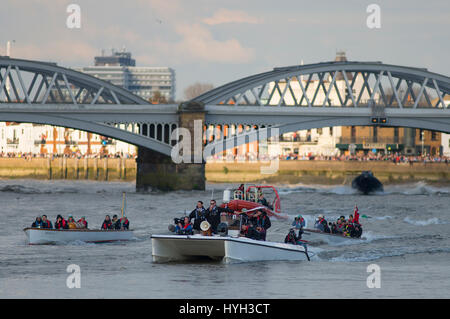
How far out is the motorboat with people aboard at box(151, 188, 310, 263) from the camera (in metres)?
39.1

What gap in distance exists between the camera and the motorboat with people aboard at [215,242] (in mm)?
39062

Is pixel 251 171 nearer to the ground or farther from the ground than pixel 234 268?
farther from the ground

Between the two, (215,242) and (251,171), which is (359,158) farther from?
(215,242)

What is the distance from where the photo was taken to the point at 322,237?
164ft

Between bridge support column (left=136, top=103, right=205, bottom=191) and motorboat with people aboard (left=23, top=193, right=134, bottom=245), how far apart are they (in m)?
47.4

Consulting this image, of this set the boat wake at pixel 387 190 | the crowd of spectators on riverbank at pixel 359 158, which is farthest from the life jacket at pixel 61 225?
the crowd of spectators on riverbank at pixel 359 158

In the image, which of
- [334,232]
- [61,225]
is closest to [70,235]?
[61,225]

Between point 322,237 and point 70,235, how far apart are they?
12.4 m

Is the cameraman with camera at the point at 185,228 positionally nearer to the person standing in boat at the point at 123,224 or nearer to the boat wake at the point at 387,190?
the person standing in boat at the point at 123,224

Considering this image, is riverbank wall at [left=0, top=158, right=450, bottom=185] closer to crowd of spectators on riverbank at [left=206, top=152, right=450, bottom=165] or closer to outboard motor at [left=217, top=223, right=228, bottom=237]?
crowd of spectators on riverbank at [left=206, top=152, right=450, bottom=165]

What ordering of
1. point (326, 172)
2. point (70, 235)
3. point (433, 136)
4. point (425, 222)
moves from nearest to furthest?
point (70, 235) → point (425, 222) → point (326, 172) → point (433, 136)

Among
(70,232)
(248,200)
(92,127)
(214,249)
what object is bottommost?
(214,249)

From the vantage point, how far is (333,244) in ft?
164
